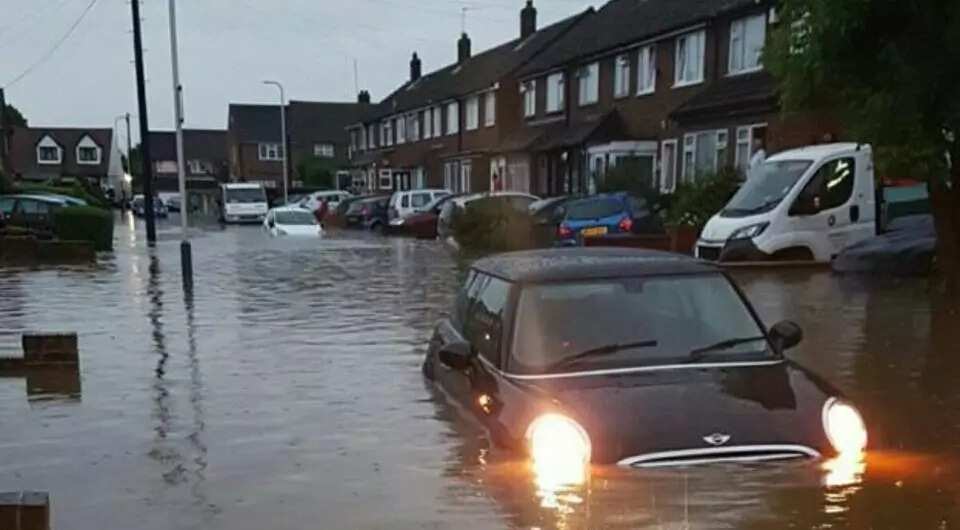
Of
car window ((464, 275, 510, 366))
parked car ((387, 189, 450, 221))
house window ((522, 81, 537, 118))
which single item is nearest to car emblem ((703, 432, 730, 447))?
car window ((464, 275, 510, 366))

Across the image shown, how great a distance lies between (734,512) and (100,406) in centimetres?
573

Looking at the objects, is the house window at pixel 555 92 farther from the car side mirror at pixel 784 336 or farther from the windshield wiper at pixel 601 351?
the windshield wiper at pixel 601 351

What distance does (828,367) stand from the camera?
991cm

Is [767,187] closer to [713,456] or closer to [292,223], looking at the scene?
[713,456]

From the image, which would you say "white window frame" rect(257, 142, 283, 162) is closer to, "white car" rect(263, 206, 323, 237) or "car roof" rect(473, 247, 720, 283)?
"white car" rect(263, 206, 323, 237)

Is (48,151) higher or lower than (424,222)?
higher

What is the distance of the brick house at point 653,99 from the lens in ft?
88.8

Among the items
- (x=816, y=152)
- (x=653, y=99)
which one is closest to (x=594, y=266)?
(x=816, y=152)

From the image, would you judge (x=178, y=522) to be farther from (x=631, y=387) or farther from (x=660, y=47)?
(x=660, y=47)

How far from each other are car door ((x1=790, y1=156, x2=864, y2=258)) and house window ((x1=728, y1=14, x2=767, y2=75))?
10.6m

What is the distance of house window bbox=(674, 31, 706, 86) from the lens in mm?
30594

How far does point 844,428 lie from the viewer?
569 centimetres

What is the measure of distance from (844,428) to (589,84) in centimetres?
3372

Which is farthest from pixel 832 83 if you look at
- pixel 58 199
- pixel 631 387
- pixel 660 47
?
pixel 58 199
